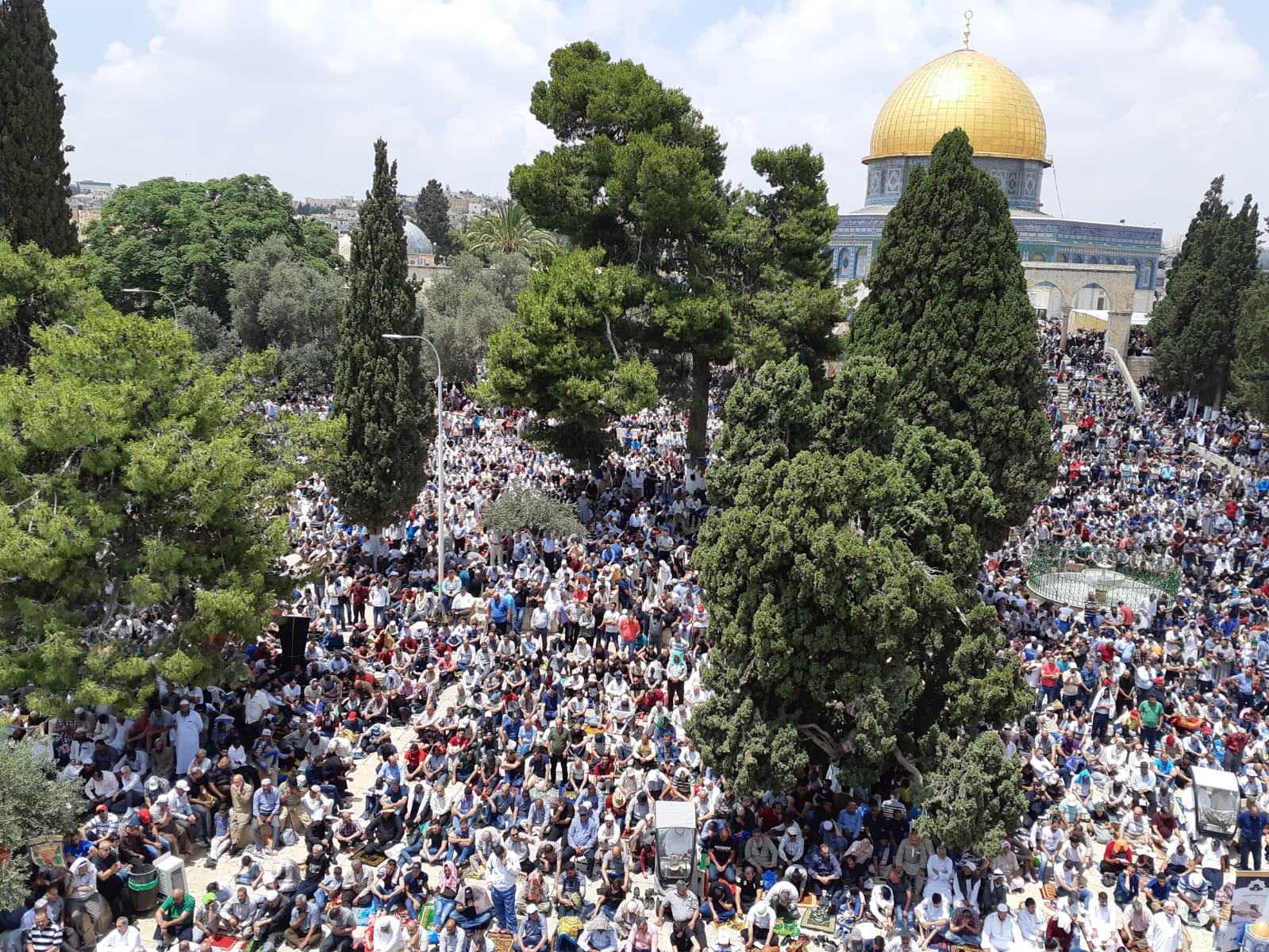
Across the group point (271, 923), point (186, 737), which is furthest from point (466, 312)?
point (271, 923)

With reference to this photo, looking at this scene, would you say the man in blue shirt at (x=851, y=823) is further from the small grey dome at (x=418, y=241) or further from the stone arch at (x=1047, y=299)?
the small grey dome at (x=418, y=241)

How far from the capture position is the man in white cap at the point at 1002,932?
9.83m

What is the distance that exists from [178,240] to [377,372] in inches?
1024

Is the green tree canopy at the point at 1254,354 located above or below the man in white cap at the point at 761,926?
above

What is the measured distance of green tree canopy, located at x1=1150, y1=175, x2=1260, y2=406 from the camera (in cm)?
3481

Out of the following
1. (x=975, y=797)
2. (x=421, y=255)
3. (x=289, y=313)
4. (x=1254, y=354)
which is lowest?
(x=975, y=797)

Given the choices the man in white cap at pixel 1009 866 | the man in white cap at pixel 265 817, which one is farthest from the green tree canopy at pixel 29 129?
the man in white cap at pixel 1009 866

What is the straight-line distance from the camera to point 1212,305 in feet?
115

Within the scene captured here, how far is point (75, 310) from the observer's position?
54.0 ft

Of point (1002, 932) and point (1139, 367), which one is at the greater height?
point (1139, 367)

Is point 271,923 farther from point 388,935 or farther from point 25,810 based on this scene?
point 25,810

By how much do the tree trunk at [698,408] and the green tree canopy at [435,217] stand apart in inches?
2452

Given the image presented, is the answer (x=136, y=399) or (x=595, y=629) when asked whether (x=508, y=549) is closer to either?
(x=595, y=629)

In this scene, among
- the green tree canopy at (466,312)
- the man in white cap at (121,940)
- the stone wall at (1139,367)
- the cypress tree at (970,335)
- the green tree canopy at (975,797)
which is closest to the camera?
the man in white cap at (121,940)
